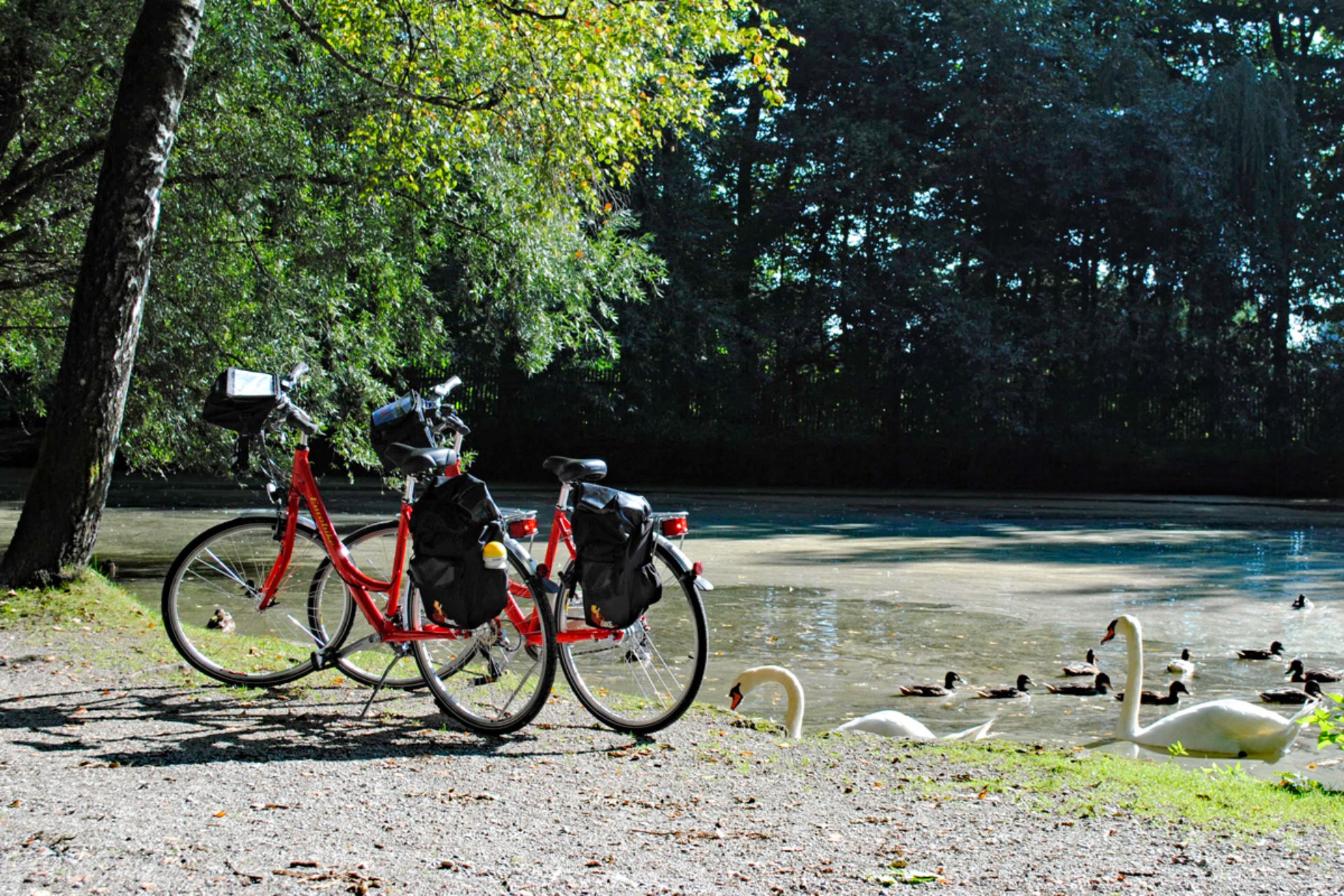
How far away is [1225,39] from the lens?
32.0m

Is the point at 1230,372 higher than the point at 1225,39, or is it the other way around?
the point at 1225,39

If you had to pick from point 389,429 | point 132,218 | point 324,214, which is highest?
point 324,214

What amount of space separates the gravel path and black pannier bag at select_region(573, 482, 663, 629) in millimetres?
546

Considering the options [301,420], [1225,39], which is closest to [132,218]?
[301,420]

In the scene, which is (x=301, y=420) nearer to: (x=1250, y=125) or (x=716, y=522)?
(x=716, y=522)

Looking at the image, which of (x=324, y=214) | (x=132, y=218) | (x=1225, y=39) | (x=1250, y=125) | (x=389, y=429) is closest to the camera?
(x=389, y=429)

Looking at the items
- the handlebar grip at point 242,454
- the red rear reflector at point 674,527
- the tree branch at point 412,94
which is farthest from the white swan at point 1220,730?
the tree branch at point 412,94

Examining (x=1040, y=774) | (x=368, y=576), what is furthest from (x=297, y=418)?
(x=1040, y=774)

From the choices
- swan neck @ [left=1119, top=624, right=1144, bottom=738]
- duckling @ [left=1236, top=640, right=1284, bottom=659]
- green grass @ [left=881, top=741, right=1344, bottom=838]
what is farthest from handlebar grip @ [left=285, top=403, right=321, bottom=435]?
duckling @ [left=1236, top=640, right=1284, bottom=659]

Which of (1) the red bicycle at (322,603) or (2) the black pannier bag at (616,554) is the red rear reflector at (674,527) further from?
(1) the red bicycle at (322,603)

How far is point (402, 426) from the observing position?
5.48m

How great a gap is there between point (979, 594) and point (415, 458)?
712 centimetres

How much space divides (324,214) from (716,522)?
8491mm

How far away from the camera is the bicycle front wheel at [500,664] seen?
519 centimetres
